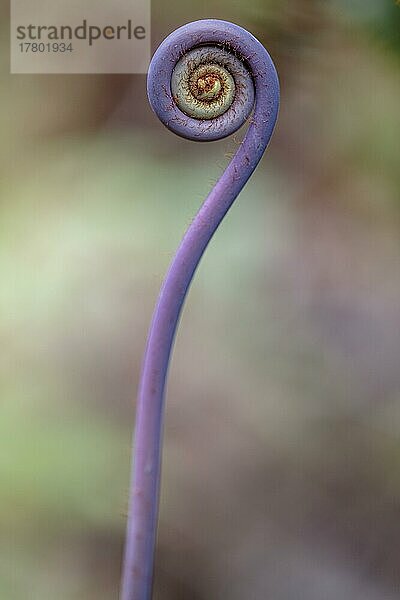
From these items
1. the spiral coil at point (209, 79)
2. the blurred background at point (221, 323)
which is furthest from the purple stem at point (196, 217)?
the blurred background at point (221, 323)

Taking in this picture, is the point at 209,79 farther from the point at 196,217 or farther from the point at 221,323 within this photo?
the point at 221,323

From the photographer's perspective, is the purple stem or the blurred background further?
the blurred background

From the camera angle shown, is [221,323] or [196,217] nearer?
[196,217]

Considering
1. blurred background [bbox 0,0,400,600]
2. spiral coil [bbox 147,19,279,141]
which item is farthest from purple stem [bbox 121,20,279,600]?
blurred background [bbox 0,0,400,600]

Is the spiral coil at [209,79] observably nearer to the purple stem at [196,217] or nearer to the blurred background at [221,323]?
the purple stem at [196,217]

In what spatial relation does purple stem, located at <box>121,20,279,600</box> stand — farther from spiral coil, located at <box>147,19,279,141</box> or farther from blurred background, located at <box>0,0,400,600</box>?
blurred background, located at <box>0,0,400,600</box>

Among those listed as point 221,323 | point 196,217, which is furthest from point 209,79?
point 221,323
